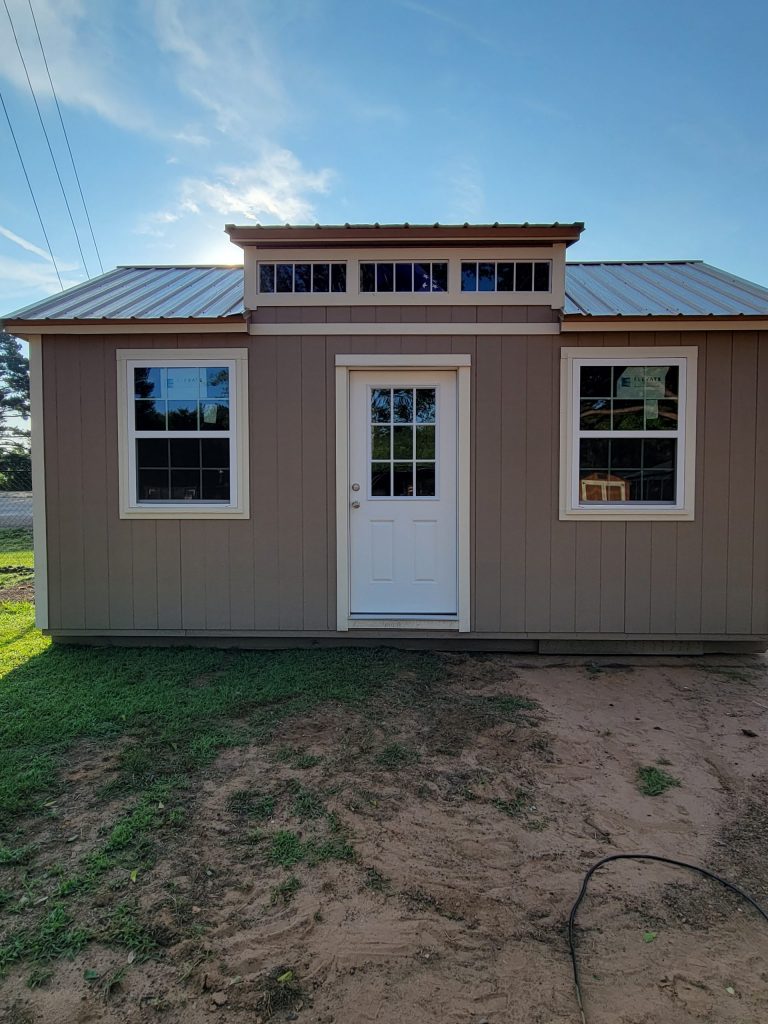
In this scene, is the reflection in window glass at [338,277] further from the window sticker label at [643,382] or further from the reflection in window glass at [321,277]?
the window sticker label at [643,382]

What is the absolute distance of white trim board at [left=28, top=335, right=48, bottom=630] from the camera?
4.25 m

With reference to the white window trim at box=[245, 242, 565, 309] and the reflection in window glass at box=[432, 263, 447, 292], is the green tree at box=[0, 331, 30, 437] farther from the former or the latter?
the reflection in window glass at box=[432, 263, 447, 292]

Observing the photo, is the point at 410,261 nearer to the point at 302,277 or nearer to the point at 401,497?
the point at 302,277

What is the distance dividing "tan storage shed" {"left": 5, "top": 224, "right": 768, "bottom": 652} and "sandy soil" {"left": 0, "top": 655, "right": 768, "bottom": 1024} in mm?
1346

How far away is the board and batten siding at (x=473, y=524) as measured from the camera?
13.6ft

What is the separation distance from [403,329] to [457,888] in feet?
11.9

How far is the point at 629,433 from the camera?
13.6 ft

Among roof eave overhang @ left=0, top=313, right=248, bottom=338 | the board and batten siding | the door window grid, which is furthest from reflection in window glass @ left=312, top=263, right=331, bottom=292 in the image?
the door window grid

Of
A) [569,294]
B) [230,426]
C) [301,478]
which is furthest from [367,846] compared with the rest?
[569,294]

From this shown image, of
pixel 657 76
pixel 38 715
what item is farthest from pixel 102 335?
pixel 657 76

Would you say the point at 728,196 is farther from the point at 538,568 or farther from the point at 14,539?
the point at 14,539

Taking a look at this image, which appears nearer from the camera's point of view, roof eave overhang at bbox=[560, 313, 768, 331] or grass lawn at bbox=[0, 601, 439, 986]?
grass lawn at bbox=[0, 601, 439, 986]

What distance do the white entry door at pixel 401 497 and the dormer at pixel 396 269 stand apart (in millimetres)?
671

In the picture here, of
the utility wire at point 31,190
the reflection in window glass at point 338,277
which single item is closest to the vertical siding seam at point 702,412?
the reflection in window glass at point 338,277
